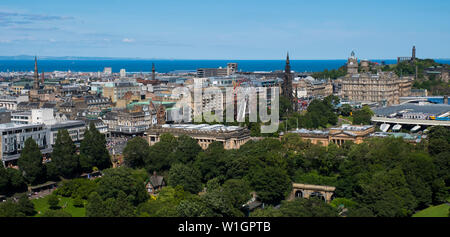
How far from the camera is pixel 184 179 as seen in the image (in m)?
65.3

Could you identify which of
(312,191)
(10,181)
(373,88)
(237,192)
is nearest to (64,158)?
(10,181)

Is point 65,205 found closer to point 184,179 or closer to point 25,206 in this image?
point 25,206

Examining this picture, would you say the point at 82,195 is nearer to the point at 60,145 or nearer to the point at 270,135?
the point at 60,145

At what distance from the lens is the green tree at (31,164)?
68.9 meters

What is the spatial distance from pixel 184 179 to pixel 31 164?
19833mm

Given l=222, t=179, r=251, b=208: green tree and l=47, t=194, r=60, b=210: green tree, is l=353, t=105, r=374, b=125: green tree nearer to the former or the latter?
l=222, t=179, r=251, b=208: green tree

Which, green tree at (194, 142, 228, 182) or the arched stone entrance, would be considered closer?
the arched stone entrance

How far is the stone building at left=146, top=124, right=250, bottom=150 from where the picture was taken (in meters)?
89.2

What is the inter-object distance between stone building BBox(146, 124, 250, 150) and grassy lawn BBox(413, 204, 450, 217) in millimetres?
35697

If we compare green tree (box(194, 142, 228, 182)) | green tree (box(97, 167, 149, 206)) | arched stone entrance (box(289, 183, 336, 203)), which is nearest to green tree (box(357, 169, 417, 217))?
arched stone entrance (box(289, 183, 336, 203))

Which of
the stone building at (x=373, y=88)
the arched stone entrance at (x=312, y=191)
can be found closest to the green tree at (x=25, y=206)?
the arched stone entrance at (x=312, y=191)

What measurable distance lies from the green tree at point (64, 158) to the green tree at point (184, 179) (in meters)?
15.4

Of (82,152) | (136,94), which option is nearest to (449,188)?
(82,152)

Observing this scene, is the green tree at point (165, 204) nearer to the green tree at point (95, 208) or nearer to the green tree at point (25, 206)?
the green tree at point (95, 208)
